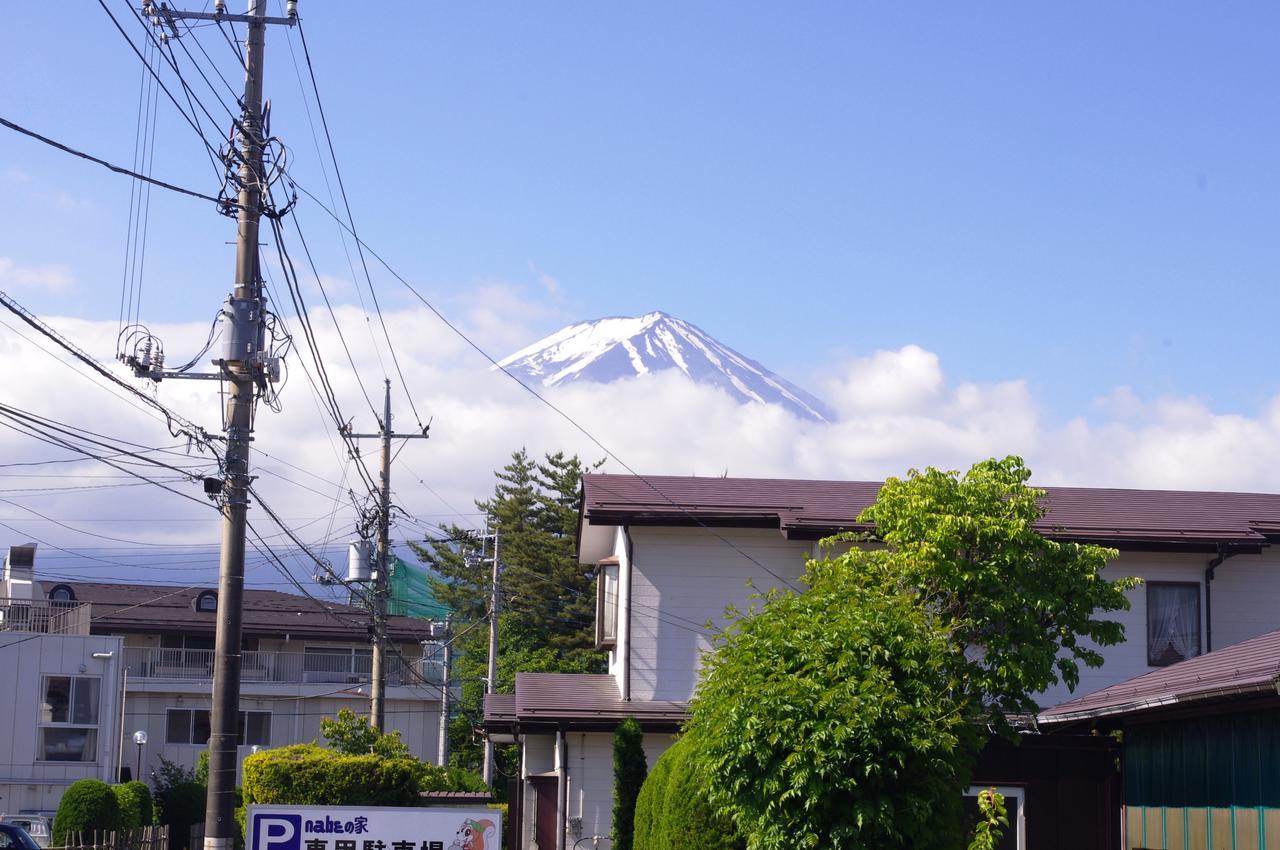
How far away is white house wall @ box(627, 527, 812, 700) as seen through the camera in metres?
24.9

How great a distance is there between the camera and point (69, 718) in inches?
1567

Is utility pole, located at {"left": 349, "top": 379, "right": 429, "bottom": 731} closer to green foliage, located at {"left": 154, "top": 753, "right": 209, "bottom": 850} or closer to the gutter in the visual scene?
green foliage, located at {"left": 154, "top": 753, "right": 209, "bottom": 850}

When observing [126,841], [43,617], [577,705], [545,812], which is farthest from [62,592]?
[577,705]

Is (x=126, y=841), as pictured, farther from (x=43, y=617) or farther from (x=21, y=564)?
(x=21, y=564)

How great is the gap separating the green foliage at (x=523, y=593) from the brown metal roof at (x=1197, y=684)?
36658 millimetres

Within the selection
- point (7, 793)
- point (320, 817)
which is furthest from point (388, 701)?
point (320, 817)

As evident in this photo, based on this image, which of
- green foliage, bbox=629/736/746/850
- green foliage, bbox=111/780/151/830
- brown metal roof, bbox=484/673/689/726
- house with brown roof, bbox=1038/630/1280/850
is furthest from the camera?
green foliage, bbox=111/780/151/830

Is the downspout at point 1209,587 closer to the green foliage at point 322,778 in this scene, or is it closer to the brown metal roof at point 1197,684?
the brown metal roof at point 1197,684

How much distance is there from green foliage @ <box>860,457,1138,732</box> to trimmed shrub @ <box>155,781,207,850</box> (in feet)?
86.6

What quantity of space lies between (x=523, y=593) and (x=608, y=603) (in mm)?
34389

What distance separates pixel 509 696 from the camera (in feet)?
99.1

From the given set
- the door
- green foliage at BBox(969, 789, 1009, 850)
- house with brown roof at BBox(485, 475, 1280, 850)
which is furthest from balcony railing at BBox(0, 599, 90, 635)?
green foliage at BBox(969, 789, 1009, 850)

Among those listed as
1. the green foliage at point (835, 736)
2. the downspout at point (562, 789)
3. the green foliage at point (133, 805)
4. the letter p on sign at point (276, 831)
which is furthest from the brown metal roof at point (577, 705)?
the green foliage at point (133, 805)

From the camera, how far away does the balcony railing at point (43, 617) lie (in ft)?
135
